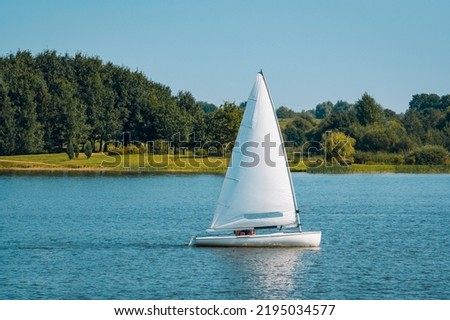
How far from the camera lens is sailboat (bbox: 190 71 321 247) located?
45.8 metres

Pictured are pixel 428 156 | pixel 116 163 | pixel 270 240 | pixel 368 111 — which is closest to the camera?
pixel 270 240

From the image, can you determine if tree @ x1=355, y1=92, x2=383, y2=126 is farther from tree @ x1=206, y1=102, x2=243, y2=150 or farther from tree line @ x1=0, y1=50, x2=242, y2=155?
tree @ x1=206, y1=102, x2=243, y2=150

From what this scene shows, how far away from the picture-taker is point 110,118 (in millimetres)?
137250

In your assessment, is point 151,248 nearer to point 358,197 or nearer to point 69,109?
point 358,197

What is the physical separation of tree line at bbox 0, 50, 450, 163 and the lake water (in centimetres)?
4480

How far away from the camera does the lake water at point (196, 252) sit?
37.3 m

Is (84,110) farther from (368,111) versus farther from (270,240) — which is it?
(270,240)

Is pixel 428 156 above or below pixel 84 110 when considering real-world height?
below

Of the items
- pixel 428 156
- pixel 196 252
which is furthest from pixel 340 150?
pixel 196 252

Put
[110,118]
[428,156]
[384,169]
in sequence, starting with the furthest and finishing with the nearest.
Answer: [110,118], [428,156], [384,169]

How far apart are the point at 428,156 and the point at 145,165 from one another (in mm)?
38972

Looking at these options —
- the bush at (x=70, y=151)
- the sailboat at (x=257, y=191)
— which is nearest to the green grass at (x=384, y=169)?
the bush at (x=70, y=151)

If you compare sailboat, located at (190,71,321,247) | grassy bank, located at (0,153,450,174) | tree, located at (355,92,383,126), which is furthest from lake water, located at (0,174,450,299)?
tree, located at (355,92,383,126)

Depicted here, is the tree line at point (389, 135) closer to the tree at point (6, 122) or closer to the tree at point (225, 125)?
the tree at point (225, 125)
